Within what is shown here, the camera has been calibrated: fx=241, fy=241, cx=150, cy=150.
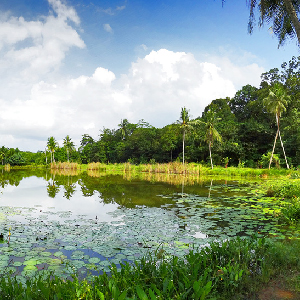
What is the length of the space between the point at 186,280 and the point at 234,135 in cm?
3936

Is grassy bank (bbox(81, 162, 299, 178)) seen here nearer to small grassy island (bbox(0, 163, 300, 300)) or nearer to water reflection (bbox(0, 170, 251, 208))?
water reflection (bbox(0, 170, 251, 208))

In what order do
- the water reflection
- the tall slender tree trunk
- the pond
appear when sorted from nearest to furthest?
the pond, the tall slender tree trunk, the water reflection

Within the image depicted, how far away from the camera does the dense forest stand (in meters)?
33.6

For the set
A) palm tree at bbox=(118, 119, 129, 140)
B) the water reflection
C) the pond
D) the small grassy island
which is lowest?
the water reflection

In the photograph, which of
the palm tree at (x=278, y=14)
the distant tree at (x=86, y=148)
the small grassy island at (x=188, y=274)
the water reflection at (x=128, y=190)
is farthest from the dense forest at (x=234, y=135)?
the small grassy island at (x=188, y=274)

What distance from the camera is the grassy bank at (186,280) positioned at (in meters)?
2.66

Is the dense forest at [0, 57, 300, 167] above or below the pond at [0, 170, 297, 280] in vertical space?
above

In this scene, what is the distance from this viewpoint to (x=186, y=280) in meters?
2.85

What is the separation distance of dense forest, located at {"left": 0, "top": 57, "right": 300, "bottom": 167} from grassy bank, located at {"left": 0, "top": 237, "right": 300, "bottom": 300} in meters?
29.0

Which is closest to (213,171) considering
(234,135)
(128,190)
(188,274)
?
(234,135)

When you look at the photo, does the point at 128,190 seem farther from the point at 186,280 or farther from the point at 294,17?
the point at 186,280

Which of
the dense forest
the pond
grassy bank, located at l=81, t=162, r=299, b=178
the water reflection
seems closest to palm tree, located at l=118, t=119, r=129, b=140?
the dense forest

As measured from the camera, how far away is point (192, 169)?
29.7 m

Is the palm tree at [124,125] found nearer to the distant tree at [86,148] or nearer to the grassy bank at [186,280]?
the distant tree at [86,148]
